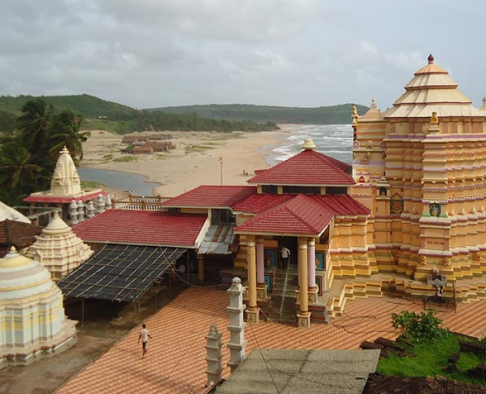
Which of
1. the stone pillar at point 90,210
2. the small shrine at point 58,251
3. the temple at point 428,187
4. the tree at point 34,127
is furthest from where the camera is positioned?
the tree at point 34,127

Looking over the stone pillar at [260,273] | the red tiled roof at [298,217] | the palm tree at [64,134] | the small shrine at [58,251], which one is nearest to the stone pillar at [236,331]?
the red tiled roof at [298,217]

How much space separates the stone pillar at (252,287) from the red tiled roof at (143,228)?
12.3ft

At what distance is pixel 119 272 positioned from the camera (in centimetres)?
1948

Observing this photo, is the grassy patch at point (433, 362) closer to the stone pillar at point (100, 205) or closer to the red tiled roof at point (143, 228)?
the red tiled roof at point (143, 228)

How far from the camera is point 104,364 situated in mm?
15109

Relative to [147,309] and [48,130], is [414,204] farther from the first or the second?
[48,130]

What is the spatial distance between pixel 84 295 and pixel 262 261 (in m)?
6.23

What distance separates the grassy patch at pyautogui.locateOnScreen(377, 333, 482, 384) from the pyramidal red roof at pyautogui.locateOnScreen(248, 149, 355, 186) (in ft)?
23.7

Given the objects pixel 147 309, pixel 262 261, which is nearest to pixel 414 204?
pixel 262 261

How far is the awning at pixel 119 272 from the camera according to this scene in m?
18.1

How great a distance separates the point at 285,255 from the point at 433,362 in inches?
292

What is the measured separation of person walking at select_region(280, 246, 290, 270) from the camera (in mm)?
20281

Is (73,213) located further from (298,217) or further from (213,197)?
(298,217)

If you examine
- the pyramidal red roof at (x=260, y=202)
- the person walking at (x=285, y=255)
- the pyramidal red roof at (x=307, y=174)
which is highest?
the pyramidal red roof at (x=307, y=174)
